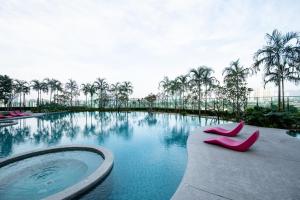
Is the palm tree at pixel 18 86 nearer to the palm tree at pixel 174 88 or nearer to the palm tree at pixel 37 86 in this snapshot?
the palm tree at pixel 37 86

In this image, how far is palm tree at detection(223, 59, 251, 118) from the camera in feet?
48.2

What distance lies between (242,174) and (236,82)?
12914 mm

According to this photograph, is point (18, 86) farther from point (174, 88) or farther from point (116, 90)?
point (174, 88)

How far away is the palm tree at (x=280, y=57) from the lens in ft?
37.0

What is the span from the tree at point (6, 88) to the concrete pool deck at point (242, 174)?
37.6m

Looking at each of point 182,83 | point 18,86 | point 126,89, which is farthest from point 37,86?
point 182,83

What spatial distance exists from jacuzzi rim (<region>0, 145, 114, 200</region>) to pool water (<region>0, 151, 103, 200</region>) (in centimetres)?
18

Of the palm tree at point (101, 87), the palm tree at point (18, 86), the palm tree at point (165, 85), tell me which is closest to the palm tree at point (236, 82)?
the palm tree at point (165, 85)

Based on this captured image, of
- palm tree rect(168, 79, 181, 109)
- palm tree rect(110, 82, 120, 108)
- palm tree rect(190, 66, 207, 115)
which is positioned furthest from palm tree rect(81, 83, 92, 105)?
palm tree rect(190, 66, 207, 115)

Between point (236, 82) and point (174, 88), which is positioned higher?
point (174, 88)

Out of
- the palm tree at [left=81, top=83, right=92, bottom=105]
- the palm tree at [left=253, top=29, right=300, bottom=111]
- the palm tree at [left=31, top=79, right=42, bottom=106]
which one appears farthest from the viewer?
the palm tree at [left=81, top=83, right=92, bottom=105]

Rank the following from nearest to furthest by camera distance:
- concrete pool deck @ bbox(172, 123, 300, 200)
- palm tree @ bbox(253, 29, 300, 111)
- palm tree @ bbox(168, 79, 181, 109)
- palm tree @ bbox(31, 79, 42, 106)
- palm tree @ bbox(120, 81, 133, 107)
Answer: concrete pool deck @ bbox(172, 123, 300, 200)
palm tree @ bbox(253, 29, 300, 111)
palm tree @ bbox(168, 79, 181, 109)
palm tree @ bbox(120, 81, 133, 107)
palm tree @ bbox(31, 79, 42, 106)

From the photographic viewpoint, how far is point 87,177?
4.03 meters

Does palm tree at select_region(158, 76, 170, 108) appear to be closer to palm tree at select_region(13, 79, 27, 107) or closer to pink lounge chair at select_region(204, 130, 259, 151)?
pink lounge chair at select_region(204, 130, 259, 151)
